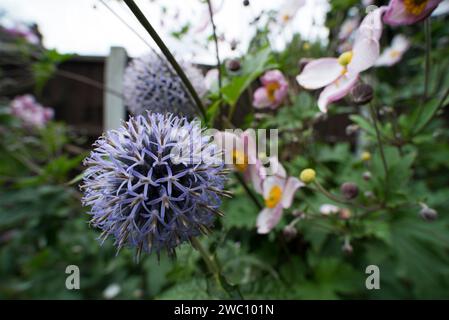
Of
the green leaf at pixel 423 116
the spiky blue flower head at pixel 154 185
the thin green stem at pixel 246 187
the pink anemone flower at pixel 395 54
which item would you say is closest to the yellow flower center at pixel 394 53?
the pink anemone flower at pixel 395 54

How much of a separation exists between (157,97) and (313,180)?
0.35 meters

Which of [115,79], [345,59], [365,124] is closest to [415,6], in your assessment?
[345,59]

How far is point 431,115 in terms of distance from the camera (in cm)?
63

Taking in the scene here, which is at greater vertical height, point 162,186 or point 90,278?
point 162,186

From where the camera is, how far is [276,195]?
630 millimetres

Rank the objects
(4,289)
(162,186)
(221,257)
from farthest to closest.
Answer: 1. (4,289)
2. (221,257)
3. (162,186)

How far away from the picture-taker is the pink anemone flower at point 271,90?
72 centimetres

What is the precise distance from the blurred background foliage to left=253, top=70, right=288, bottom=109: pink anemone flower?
4cm

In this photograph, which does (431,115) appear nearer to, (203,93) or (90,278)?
(203,93)

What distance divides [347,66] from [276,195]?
27 cm

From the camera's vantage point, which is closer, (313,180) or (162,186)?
(162,186)

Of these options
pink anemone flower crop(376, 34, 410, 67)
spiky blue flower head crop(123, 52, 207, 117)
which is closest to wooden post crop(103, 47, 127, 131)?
spiky blue flower head crop(123, 52, 207, 117)

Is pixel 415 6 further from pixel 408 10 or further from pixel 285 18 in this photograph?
pixel 285 18
